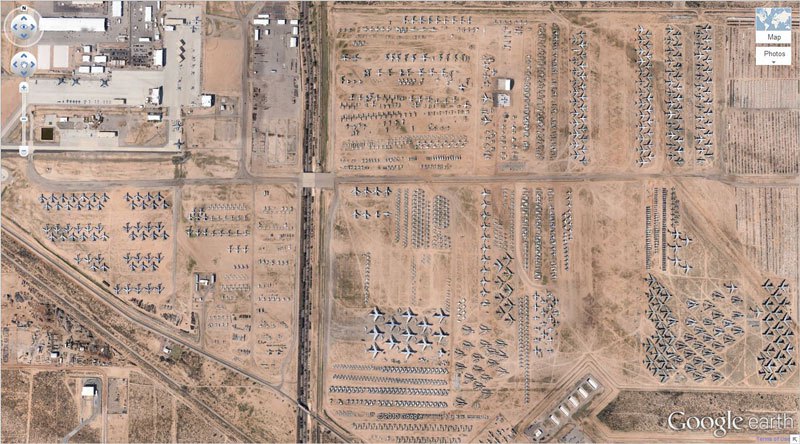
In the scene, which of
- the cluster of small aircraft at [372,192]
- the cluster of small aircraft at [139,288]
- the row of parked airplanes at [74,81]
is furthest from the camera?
the row of parked airplanes at [74,81]

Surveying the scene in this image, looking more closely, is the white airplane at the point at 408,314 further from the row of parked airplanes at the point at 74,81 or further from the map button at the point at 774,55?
the map button at the point at 774,55

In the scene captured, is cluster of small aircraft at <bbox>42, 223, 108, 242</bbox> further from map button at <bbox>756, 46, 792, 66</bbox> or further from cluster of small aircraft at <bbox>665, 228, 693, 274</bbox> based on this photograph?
map button at <bbox>756, 46, 792, 66</bbox>

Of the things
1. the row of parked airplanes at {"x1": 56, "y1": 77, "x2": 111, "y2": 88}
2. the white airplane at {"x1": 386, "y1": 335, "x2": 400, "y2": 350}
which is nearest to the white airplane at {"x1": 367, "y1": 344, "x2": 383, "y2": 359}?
the white airplane at {"x1": 386, "y1": 335, "x2": 400, "y2": 350}

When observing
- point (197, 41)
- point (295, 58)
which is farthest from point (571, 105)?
point (197, 41)

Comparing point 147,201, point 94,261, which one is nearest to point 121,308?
point 94,261

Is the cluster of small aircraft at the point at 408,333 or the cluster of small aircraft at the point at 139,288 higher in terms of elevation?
the cluster of small aircraft at the point at 139,288

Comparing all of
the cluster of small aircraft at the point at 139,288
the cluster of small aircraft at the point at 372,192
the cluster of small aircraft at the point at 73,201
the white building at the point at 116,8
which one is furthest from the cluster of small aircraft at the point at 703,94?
the cluster of small aircraft at the point at 73,201

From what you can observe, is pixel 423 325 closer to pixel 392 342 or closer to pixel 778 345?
pixel 392 342

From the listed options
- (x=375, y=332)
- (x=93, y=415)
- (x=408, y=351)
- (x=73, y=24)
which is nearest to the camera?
(x=93, y=415)

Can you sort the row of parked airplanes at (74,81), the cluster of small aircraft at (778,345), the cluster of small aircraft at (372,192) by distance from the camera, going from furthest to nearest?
the row of parked airplanes at (74,81)
the cluster of small aircraft at (372,192)
the cluster of small aircraft at (778,345)
